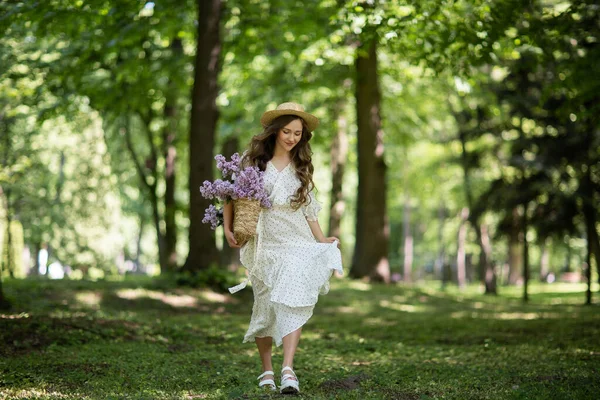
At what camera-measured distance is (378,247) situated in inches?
738

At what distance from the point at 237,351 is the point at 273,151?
3026mm

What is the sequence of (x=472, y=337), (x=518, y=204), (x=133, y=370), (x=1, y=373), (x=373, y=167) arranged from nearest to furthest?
1. (x=1, y=373)
2. (x=133, y=370)
3. (x=472, y=337)
4. (x=373, y=167)
5. (x=518, y=204)

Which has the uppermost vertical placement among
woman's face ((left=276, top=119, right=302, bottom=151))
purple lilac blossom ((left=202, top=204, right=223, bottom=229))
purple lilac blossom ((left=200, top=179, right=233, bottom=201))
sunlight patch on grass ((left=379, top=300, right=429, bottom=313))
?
woman's face ((left=276, top=119, right=302, bottom=151))

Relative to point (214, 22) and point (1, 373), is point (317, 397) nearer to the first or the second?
point (1, 373)

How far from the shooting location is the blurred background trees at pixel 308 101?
33.8 ft

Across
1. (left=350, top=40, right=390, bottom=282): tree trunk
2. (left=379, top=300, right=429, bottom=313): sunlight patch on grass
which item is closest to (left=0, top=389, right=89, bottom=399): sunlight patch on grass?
(left=379, top=300, right=429, bottom=313): sunlight patch on grass

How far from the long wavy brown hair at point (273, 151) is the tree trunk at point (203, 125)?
24.0 ft

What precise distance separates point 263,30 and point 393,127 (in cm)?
1028

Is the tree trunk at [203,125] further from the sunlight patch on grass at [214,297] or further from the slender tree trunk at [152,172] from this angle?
the slender tree trunk at [152,172]

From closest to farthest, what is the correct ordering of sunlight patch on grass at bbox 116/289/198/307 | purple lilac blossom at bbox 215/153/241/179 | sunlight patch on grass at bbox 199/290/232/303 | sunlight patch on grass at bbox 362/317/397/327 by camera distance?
purple lilac blossom at bbox 215/153/241/179
sunlight patch on grass at bbox 362/317/397/327
sunlight patch on grass at bbox 116/289/198/307
sunlight patch on grass at bbox 199/290/232/303

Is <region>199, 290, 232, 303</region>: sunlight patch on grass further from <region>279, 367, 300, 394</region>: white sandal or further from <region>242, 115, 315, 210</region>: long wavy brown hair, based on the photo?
<region>279, 367, 300, 394</region>: white sandal

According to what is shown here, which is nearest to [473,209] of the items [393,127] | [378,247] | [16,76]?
[393,127]

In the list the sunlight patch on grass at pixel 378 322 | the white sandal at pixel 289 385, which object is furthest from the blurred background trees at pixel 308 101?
the white sandal at pixel 289 385

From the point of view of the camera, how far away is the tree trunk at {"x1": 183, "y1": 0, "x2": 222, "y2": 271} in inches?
526
